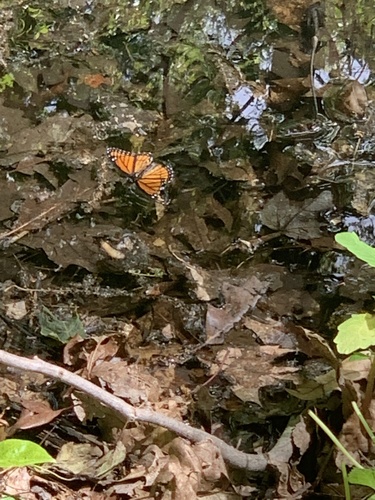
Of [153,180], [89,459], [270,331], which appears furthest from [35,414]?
[153,180]

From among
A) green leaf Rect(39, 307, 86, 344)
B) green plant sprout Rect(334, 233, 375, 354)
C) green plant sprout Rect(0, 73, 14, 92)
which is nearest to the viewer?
green plant sprout Rect(334, 233, 375, 354)

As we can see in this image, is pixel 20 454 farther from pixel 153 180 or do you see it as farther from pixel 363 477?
pixel 153 180

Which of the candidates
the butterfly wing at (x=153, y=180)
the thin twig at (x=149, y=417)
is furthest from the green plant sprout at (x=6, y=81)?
the thin twig at (x=149, y=417)

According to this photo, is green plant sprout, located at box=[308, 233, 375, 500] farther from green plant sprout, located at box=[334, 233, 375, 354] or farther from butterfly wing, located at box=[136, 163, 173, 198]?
butterfly wing, located at box=[136, 163, 173, 198]

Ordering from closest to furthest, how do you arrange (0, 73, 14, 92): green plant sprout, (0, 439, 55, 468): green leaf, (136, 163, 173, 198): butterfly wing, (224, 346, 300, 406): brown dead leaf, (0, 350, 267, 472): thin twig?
1. (0, 439, 55, 468): green leaf
2. (0, 350, 267, 472): thin twig
3. (224, 346, 300, 406): brown dead leaf
4. (136, 163, 173, 198): butterfly wing
5. (0, 73, 14, 92): green plant sprout

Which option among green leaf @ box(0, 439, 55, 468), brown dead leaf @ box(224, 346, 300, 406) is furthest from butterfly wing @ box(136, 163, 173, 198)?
green leaf @ box(0, 439, 55, 468)

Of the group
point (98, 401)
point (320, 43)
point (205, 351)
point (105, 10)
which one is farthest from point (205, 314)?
point (105, 10)

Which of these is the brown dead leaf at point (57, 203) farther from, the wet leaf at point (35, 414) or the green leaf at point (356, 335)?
the green leaf at point (356, 335)

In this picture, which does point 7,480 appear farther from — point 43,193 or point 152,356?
point 43,193

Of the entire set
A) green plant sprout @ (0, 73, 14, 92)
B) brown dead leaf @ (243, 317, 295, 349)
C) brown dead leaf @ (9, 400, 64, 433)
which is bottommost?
brown dead leaf @ (9, 400, 64, 433)
